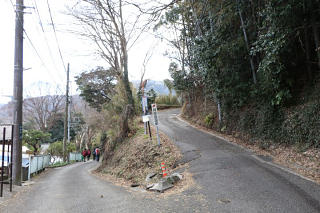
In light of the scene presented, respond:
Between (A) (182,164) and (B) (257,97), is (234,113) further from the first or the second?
(A) (182,164)

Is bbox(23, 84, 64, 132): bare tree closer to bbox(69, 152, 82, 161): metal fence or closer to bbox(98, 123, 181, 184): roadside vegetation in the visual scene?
bbox(69, 152, 82, 161): metal fence

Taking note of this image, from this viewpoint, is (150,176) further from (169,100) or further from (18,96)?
(169,100)

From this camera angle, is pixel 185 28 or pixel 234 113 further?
pixel 185 28

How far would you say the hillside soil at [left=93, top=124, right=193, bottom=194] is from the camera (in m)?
7.89

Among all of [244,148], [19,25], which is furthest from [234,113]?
[19,25]

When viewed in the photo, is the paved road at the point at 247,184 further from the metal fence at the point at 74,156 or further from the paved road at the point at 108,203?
the metal fence at the point at 74,156

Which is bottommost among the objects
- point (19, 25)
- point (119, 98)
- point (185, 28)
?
point (119, 98)

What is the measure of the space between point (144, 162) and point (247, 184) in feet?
15.6

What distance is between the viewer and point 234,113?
12336 mm

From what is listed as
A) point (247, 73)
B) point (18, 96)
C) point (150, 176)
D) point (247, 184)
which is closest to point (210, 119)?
point (247, 73)

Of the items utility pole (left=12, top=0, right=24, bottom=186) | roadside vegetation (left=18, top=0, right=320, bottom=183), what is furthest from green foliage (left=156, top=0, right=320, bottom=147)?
utility pole (left=12, top=0, right=24, bottom=186)

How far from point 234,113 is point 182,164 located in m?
5.43

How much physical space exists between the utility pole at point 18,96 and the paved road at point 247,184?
23.6ft

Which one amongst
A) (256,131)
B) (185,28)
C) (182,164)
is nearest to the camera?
(182,164)
